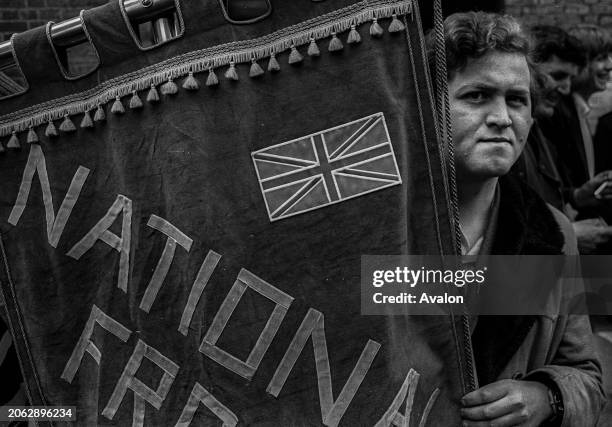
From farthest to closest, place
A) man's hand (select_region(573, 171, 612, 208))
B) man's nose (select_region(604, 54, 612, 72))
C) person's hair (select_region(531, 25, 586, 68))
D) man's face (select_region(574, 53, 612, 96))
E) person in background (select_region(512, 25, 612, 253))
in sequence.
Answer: man's nose (select_region(604, 54, 612, 72)) < man's face (select_region(574, 53, 612, 96)) < person's hair (select_region(531, 25, 586, 68)) < man's hand (select_region(573, 171, 612, 208)) < person in background (select_region(512, 25, 612, 253))

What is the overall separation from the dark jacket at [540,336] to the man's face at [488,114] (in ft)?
0.63

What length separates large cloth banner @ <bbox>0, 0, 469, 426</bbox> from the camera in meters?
1.94

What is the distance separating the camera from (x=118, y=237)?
207 centimetres

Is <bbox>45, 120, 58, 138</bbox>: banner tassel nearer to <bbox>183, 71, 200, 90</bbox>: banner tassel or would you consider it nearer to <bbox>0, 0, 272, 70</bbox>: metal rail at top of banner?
<bbox>0, 0, 272, 70</bbox>: metal rail at top of banner

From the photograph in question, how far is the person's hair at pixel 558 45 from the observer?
463 cm

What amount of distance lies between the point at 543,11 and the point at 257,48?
4.37m

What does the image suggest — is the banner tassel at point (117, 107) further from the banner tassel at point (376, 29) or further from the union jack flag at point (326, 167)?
the banner tassel at point (376, 29)

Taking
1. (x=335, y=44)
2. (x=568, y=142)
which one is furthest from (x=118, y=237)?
(x=568, y=142)

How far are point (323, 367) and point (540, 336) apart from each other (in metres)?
0.56

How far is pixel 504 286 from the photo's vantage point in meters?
2.16

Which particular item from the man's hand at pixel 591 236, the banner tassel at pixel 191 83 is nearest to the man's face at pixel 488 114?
the banner tassel at pixel 191 83

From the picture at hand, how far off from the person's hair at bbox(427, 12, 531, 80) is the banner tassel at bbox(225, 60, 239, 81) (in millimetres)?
443

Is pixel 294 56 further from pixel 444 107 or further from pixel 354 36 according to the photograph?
pixel 444 107

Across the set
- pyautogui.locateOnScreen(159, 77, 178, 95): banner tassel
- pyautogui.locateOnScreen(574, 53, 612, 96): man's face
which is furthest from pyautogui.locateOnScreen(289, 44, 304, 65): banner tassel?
pyautogui.locateOnScreen(574, 53, 612, 96): man's face
